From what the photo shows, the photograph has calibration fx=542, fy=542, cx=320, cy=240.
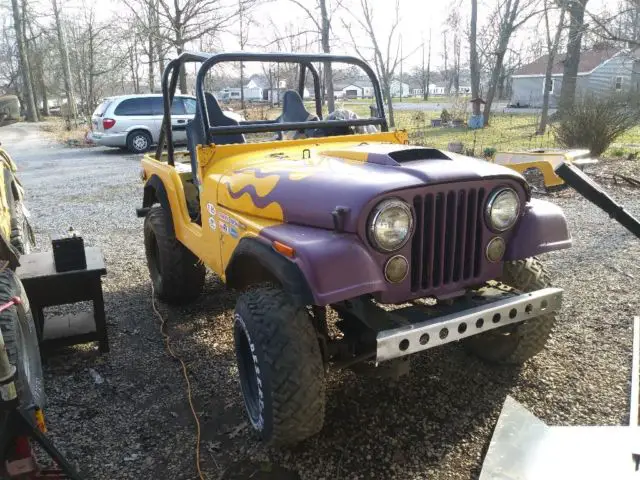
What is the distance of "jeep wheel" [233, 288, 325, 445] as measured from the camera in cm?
242

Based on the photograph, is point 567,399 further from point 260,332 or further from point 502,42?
point 502,42

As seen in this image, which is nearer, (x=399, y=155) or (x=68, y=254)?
(x=399, y=155)

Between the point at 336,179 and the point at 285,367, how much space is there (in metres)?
0.92

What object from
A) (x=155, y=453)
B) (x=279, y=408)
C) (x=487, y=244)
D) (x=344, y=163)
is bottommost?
(x=155, y=453)

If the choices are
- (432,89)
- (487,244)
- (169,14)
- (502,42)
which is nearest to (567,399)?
(487,244)

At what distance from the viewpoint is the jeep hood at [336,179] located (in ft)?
8.09

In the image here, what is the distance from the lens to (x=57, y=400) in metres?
3.34

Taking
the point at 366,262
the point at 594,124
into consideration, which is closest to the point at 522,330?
the point at 366,262

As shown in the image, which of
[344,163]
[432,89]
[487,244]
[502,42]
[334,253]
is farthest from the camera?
[432,89]

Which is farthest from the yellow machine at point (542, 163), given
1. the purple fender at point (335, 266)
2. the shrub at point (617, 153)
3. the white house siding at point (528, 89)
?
the white house siding at point (528, 89)

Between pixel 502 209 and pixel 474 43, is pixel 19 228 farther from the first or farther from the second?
pixel 474 43

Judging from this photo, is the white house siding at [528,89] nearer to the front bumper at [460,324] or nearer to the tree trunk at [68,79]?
the tree trunk at [68,79]

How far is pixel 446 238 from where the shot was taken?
2629mm

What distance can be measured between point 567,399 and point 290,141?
2420 millimetres
